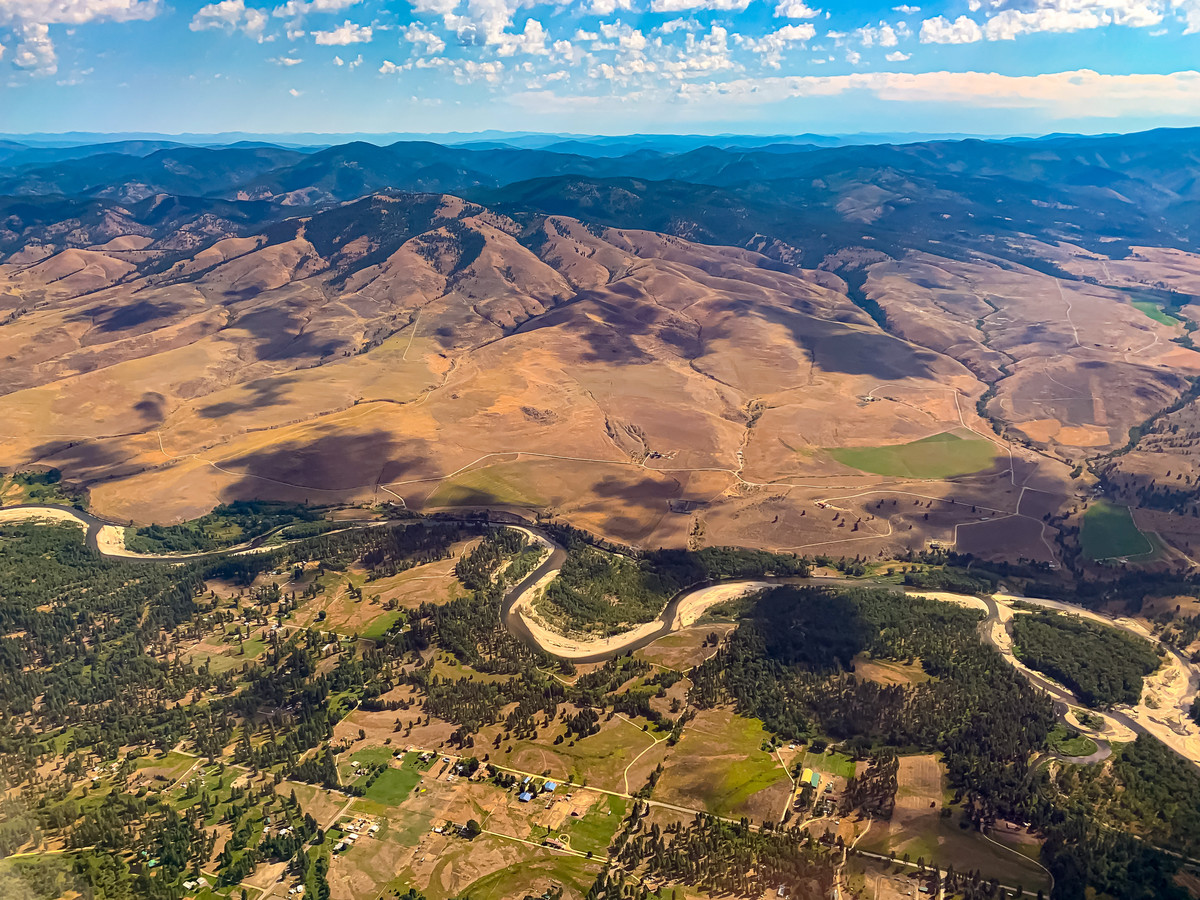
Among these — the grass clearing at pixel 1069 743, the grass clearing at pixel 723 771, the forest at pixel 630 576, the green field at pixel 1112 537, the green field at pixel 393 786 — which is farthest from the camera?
the green field at pixel 1112 537

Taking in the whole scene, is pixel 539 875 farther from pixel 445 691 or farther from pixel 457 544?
pixel 457 544

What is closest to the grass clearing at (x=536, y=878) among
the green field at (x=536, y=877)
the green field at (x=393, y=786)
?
the green field at (x=536, y=877)

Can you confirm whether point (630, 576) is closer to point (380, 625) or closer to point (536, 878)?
point (380, 625)

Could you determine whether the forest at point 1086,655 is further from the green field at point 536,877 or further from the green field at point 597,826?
the green field at point 536,877

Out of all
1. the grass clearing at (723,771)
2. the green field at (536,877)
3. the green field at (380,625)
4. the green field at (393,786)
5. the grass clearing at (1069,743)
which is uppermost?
the green field at (380,625)

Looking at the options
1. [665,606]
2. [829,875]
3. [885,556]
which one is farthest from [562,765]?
[885,556]

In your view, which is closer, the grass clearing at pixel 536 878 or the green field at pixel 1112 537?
the grass clearing at pixel 536 878

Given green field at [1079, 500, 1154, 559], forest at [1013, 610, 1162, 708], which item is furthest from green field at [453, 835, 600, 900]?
green field at [1079, 500, 1154, 559]
